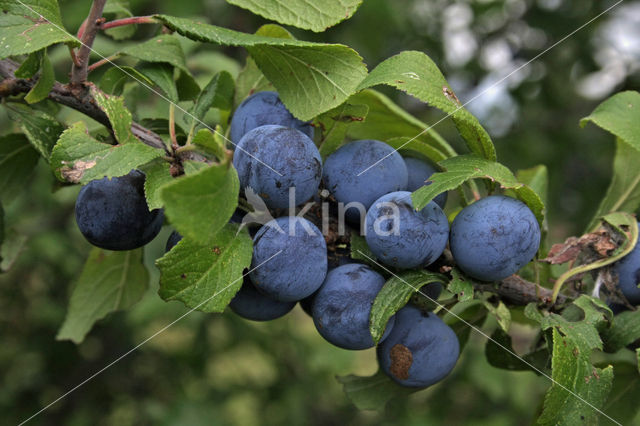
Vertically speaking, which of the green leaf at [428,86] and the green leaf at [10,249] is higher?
the green leaf at [428,86]

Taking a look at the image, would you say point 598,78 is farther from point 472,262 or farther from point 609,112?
point 472,262

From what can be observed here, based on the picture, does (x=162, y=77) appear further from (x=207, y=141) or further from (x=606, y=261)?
(x=606, y=261)

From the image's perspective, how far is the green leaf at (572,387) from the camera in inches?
29.1

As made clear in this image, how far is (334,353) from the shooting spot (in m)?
2.49

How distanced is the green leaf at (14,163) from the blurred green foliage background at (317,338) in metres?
1.28

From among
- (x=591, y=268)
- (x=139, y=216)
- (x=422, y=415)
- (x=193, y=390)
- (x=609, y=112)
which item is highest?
(x=609, y=112)

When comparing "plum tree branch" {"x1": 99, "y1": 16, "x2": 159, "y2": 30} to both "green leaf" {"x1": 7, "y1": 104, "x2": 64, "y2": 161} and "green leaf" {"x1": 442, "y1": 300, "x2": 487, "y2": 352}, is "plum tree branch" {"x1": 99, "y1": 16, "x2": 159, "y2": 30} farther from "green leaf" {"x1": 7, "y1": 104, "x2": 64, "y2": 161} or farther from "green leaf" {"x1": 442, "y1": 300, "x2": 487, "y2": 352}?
"green leaf" {"x1": 442, "y1": 300, "x2": 487, "y2": 352}

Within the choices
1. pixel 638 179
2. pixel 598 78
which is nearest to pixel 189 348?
pixel 638 179

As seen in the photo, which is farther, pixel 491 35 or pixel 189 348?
pixel 491 35

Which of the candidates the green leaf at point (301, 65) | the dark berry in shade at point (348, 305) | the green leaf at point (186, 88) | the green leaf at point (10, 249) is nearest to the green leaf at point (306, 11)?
the green leaf at point (301, 65)

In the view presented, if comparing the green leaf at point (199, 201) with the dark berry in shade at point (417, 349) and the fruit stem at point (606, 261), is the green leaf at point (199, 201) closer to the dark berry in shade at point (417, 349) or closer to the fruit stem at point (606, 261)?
the dark berry in shade at point (417, 349)

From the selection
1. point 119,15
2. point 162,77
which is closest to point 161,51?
point 162,77

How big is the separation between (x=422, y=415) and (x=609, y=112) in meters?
1.86

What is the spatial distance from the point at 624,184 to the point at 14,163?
4.01 feet
